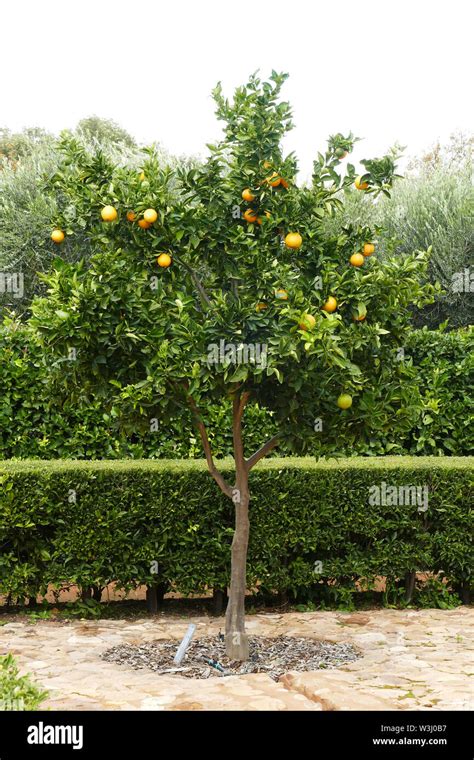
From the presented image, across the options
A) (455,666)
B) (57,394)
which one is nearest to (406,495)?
(455,666)

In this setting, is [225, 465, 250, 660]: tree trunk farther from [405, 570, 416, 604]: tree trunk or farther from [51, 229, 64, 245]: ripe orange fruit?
[405, 570, 416, 604]: tree trunk

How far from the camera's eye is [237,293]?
17.7 feet

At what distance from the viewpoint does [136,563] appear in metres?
6.96

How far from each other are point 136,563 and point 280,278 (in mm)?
3096

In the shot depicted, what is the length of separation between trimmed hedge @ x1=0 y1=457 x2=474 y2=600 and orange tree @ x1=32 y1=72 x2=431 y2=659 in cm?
143

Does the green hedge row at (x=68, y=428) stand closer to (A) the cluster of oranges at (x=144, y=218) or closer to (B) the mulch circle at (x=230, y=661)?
(B) the mulch circle at (x=230, y=661)

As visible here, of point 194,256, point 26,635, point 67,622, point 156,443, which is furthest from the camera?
point 156,443

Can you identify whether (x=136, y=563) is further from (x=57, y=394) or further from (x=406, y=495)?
(x=406, y=495)

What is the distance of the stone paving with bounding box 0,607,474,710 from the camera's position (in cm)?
439

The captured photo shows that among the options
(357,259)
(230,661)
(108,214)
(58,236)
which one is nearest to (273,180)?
(357,259)

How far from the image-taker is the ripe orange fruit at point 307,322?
4.50m

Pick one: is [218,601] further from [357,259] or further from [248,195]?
[248,195]

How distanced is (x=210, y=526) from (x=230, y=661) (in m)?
1.66

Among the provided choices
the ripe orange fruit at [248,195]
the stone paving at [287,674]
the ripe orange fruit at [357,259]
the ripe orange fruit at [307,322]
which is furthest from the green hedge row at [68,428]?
the ripe orange fruit at [307,322]
